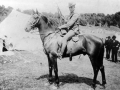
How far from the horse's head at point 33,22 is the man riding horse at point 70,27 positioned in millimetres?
1063

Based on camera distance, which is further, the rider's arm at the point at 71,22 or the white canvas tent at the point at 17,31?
the white canvas tent at the point at 17,31

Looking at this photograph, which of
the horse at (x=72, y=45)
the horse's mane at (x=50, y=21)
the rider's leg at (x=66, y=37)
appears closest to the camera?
the rider's leg at (x=66, y=37)

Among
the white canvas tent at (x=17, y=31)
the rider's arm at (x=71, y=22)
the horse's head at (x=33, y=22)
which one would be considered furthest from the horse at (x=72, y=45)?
the white canvas tent at (x=17, y=31)

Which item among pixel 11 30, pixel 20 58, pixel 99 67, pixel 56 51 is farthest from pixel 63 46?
pixel 11 30

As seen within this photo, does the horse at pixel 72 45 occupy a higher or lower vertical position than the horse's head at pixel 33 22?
lower

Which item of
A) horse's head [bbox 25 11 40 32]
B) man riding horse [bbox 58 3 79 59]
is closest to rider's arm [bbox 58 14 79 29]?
man riding horse [bbox 58 3 79 59]

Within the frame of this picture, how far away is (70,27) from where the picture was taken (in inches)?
244

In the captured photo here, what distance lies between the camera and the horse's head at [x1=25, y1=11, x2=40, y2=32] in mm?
6168

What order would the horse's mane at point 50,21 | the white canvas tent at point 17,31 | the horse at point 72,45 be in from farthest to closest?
the white canvas tent at point 17,31, the horse's mane at point 50,21, the horse at point 72,45

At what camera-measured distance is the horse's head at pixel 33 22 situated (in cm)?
617

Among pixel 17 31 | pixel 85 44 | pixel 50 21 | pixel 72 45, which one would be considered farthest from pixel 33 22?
pixel 17 31

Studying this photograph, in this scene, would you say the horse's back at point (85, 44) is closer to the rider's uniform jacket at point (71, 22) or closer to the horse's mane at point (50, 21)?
the rider's uniform jacket at point (71, 22)

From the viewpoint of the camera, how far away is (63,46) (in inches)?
235

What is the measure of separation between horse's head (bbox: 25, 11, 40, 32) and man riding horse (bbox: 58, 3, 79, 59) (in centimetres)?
106
